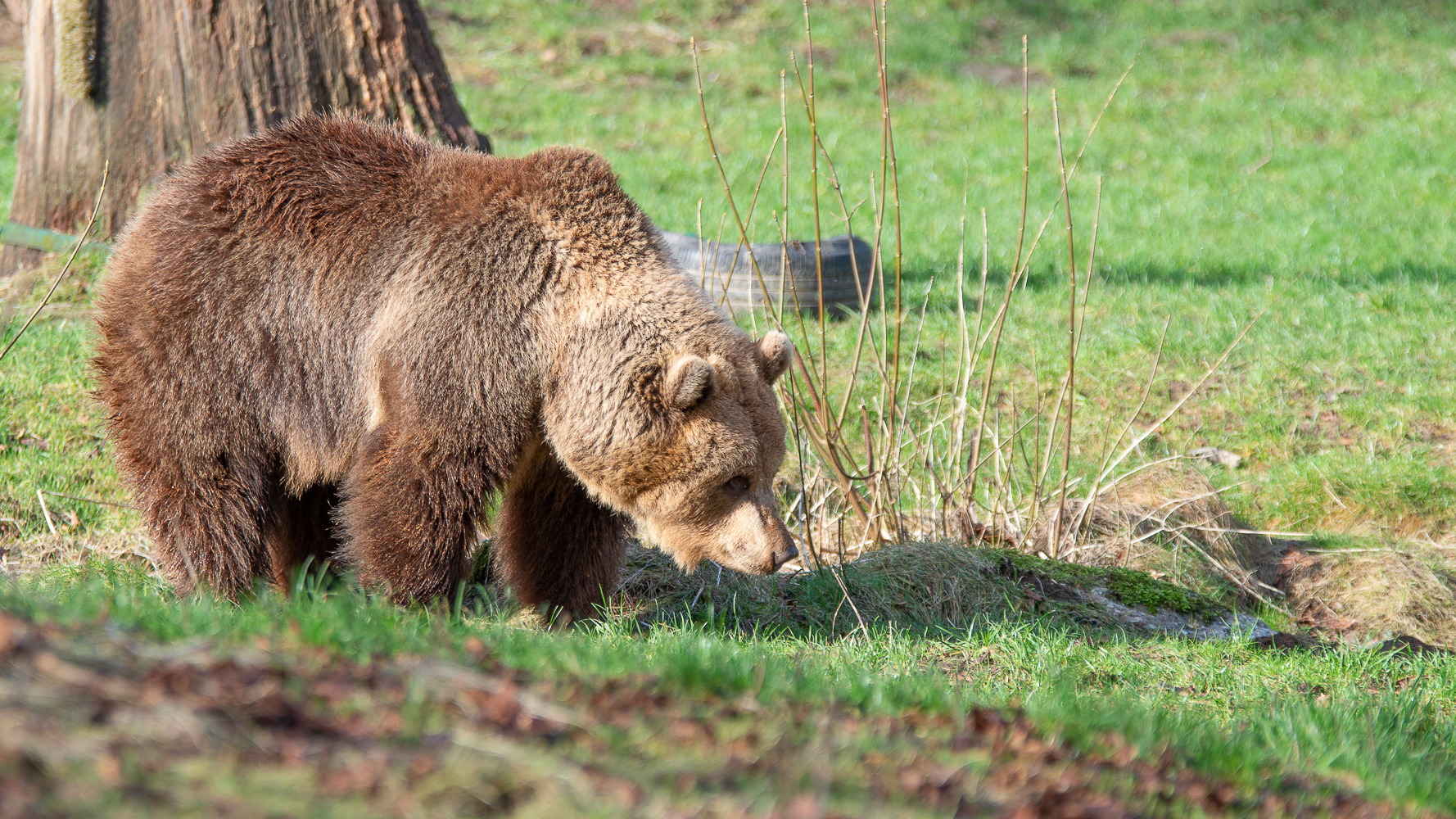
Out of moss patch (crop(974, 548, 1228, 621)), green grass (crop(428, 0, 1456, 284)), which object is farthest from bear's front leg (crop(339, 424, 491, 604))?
green grass (crop(428, 0, 1456, 284))

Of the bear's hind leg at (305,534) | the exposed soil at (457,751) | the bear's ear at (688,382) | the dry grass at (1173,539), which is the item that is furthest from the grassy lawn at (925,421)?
the bear's ear at (688,382)

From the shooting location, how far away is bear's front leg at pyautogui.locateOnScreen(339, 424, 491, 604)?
452cm

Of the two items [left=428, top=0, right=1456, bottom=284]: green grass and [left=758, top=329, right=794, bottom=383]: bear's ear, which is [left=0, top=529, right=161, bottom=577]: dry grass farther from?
[left=428, top=0, right=1456, bottom=284]: green grass

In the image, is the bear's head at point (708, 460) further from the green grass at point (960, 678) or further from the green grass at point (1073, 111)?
the green grass at point (1073, 111)

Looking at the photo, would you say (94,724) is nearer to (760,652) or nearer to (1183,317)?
(760,652)

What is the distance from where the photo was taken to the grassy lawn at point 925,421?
7.26 feet

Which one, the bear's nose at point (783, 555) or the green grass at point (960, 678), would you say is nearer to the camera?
the green grass at point (960, 678)

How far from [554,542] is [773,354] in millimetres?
1264

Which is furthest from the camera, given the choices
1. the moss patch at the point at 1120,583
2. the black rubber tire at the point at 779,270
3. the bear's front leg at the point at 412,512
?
the black rubber tire at the point at 779,270

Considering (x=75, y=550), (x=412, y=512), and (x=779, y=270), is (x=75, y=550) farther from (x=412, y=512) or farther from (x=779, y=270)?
(x=779, y=270)

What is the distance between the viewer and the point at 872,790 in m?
2.31

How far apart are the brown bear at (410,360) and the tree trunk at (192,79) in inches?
91.9

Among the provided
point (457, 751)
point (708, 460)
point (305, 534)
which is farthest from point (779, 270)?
point (457, 751)

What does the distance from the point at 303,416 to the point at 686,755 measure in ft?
10.0
